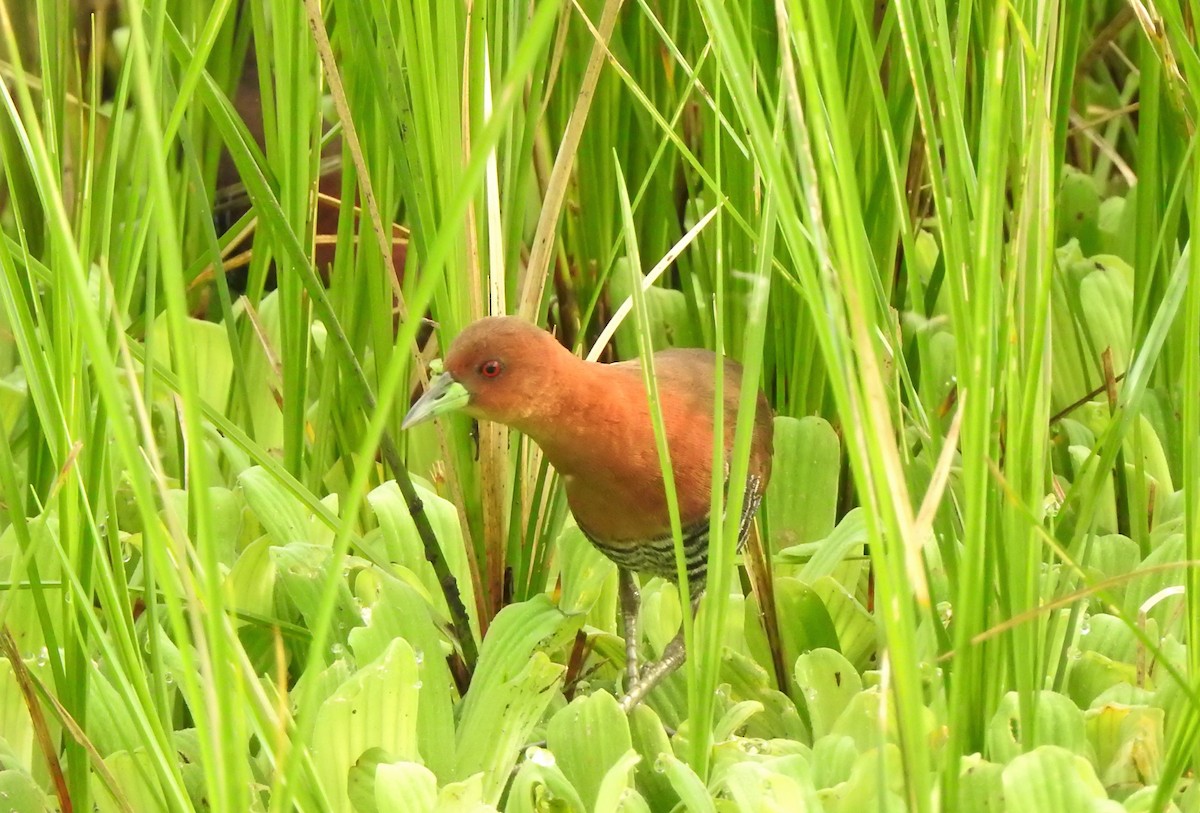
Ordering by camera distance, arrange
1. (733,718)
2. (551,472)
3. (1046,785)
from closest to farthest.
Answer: (1046,785) < (733,718) < (551,472)

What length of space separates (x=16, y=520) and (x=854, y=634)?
2.30 feet

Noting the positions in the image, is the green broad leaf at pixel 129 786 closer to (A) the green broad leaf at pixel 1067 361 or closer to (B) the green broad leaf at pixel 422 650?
(B) the green broad leaf at pixel 422 650

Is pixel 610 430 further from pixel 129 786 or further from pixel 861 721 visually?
pixel 129 786

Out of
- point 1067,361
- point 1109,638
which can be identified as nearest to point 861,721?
point 1109,638

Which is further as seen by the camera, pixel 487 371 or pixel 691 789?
pixel 487 371

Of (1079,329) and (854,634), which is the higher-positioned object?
(1079,329)

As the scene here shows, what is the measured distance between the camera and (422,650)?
1.16 metres

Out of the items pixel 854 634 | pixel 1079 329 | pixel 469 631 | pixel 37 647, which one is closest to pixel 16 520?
pixel 37 647

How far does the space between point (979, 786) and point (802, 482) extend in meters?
0.57

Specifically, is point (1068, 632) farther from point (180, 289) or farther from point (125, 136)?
point (125, 136)

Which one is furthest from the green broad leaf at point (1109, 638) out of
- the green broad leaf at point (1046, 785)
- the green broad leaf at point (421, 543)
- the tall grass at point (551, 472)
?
the green broad leaf at point (421, 543)

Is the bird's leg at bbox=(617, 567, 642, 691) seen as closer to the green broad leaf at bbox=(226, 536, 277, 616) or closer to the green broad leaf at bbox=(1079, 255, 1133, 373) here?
the green broad leaf at bbox=(226, 536, 277, 616)

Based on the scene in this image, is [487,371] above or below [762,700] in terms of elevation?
above

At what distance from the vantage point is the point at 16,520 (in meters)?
0.95
